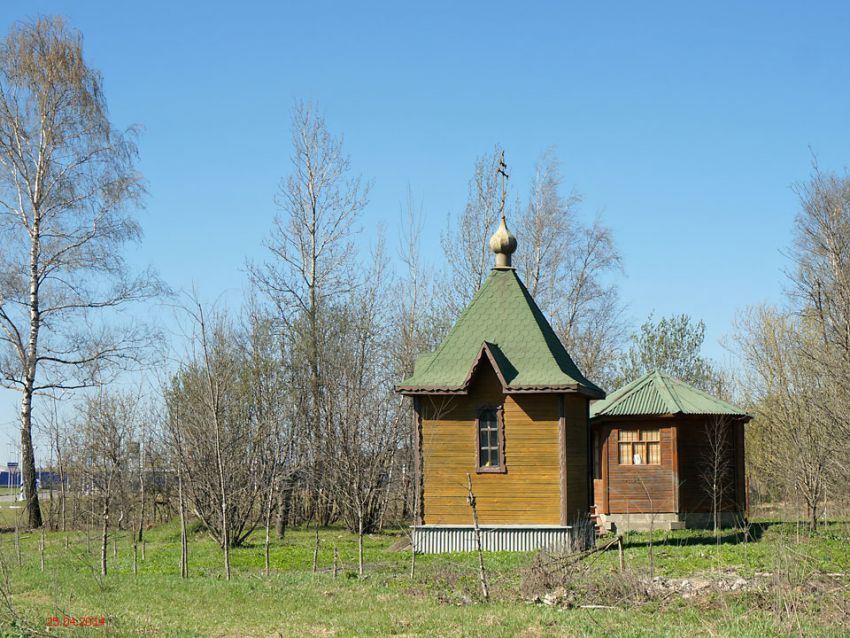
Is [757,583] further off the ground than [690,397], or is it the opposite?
[690,397]

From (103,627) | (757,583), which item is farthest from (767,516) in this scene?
(103,627)

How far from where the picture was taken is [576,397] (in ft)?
73.3

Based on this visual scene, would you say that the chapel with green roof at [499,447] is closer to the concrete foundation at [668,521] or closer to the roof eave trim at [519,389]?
the roof eave trim at [519,389]

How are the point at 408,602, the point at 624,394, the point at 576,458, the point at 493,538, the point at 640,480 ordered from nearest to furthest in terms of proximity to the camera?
the point at 408,602
the point at 493,538
the point at 576,458
the point at 640,480
the point at 624,394

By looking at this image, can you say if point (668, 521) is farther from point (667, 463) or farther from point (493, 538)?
point (493, 538)

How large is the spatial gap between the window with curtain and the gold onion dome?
6.36m

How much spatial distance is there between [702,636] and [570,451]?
442 inches

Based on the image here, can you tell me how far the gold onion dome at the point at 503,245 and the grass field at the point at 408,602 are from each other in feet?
24.9


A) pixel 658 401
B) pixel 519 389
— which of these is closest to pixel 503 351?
pixel 519 389

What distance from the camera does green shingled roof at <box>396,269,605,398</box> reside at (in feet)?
69.1

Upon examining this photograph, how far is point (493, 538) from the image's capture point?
68.2 ft

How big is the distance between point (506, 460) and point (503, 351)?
2.46 metres

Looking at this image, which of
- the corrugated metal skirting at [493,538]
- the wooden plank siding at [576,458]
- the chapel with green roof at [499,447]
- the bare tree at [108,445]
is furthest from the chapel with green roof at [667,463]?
the bare tree at [108,445]

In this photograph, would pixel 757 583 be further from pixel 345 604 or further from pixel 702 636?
pixel 345 604
